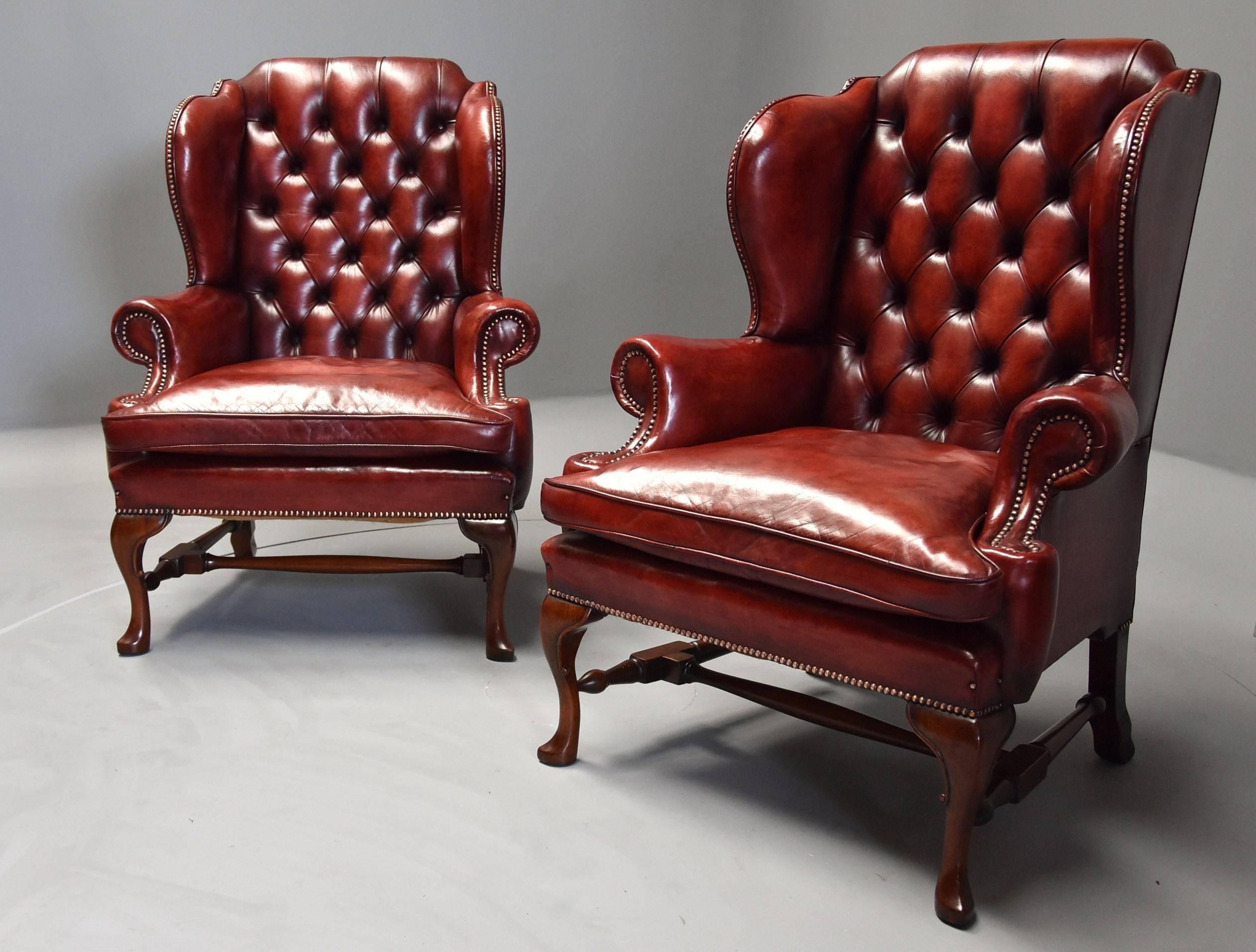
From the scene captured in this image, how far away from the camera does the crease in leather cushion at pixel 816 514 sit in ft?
4.45

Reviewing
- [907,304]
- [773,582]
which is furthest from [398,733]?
[907,304]

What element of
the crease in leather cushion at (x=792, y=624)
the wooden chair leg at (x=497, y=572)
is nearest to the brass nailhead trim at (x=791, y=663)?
the crease in leather cushion at (x=792, y=624)

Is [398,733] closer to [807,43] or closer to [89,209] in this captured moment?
[89,209]

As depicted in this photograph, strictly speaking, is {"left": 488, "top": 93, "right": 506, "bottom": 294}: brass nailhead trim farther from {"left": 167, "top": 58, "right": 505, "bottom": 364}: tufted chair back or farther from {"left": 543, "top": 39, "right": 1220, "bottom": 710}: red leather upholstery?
{"left": 543, "top": 39, "right": 1220, "bottom": 710}: red leather upholstery

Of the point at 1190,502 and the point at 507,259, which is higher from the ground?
the point at 507,259

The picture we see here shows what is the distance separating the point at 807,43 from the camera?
4555 millimetres

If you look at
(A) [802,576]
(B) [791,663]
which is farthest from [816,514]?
(B) [791,663]

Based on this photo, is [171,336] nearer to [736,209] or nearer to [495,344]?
[495,344]

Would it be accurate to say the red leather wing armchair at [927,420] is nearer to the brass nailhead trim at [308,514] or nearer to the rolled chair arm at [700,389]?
the rolled chair arm at [700,389]

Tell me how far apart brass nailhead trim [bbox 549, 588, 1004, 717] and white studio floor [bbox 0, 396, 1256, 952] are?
0.89 feet

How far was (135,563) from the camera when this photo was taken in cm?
224

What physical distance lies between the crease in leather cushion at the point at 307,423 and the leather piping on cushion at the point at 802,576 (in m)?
0.46

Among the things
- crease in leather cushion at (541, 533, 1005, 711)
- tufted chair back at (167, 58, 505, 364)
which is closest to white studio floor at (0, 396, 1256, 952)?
crease in leather cushion at (541, 533, 1005, 711)

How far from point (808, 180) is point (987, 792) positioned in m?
1.07
